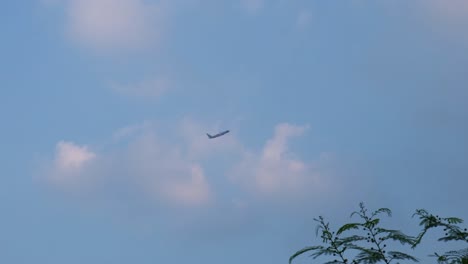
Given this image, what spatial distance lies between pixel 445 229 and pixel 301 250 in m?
3.71

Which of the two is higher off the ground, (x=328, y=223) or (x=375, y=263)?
(x=328, y=223)

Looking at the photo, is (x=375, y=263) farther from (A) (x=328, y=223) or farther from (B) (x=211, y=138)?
(B) (x=211, y=138)

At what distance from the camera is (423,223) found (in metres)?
14.6

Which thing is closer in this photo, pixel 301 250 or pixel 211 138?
pixel 301 250

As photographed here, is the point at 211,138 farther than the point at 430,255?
Yes

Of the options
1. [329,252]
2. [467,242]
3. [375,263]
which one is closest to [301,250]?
[329,252]

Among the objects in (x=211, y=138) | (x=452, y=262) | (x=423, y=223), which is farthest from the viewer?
(x=211, y=138)

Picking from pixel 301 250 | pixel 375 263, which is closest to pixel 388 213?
pixel 375 263

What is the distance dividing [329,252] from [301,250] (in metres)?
0.79

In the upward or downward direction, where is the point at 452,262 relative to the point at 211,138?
downward

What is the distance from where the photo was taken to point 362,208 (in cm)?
1527

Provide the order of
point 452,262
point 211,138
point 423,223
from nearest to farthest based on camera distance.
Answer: point 452,262
point 423,223
point 211,138

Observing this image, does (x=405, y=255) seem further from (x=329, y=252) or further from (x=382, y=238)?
(x=329, y=252)

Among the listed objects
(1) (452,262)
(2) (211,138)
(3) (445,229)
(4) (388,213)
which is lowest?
(1) (452,262)
